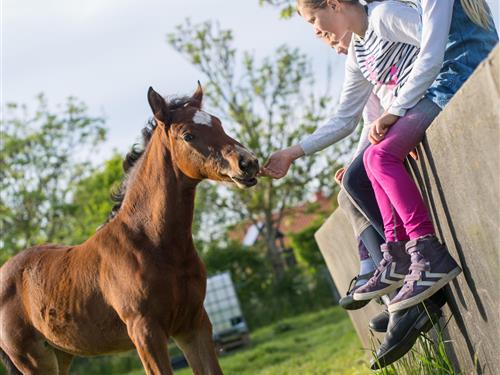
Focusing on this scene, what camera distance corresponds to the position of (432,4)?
422cm

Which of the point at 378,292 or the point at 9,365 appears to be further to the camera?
the point at 9,365

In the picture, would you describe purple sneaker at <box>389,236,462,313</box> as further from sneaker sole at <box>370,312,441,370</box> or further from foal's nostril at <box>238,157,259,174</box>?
foal's nostril at <box>238,157,259,174</box>

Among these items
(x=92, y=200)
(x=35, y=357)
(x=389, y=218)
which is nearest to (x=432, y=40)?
(x=389, y=218)

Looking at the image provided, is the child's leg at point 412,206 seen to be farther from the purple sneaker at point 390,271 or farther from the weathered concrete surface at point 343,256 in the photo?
the weathered concrete surface at point 343,256

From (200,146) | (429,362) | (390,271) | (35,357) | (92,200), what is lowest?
(92,200)

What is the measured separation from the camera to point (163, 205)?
5.65 metres

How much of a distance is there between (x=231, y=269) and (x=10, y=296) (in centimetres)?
2373

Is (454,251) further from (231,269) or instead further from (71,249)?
(231,269)

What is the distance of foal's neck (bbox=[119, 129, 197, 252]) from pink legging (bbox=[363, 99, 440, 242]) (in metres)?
1.49

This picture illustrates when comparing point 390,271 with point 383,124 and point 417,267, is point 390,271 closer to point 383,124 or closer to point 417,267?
point 417,267

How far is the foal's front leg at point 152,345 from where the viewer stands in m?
5.45

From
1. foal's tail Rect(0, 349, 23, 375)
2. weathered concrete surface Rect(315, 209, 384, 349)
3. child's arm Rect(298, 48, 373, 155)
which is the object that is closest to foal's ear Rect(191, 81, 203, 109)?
child's arm Rect(298, 48, 373, 155)

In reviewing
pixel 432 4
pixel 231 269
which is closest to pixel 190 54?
pixel 231 269

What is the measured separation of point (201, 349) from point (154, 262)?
0.67 metres
